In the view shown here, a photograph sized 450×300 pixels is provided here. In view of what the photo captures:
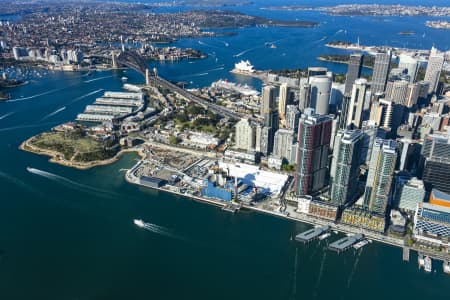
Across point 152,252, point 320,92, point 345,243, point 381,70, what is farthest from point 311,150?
point 381,70

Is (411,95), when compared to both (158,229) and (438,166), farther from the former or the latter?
(158,229)

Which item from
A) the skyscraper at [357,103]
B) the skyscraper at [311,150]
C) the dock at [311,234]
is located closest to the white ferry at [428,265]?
the dock at [311,234]

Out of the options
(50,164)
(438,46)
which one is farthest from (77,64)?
(438,46)

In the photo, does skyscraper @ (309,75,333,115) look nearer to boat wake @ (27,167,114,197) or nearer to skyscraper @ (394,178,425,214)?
skyscraper @ (394,178,425,214)

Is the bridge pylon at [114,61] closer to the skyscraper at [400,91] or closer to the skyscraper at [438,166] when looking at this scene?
the skyscraper at [400,91]

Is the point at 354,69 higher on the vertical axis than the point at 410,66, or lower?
higher

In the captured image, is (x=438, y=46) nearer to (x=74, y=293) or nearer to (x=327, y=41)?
(x=327, y=41)

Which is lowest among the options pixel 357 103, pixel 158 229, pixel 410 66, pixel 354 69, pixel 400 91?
pixel 158 229
